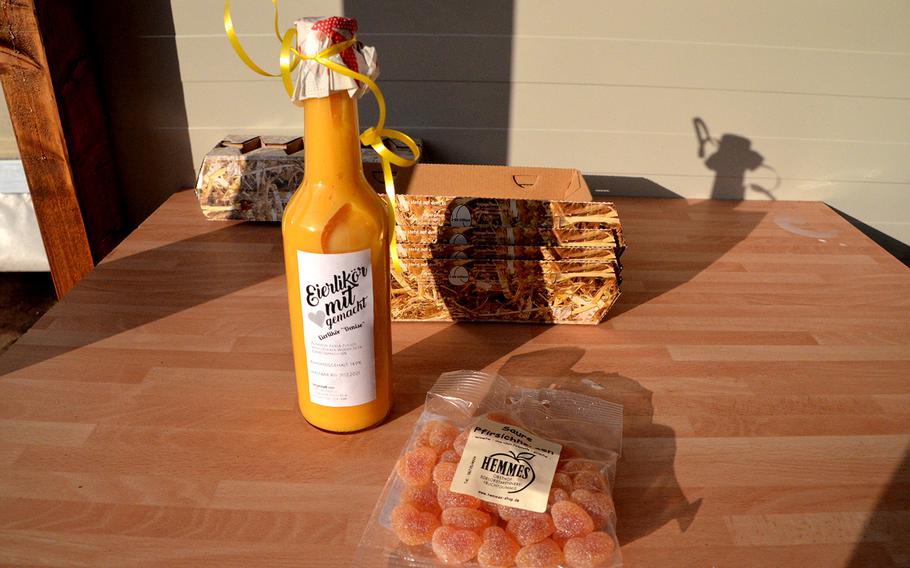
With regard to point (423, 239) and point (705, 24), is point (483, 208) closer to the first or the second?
point (423, 239)

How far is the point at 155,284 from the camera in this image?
34.6 inches

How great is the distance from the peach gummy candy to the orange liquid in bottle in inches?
4.4

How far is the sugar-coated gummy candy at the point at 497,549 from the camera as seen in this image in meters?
0.46

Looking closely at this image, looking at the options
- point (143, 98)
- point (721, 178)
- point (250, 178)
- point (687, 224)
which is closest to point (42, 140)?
point (143, 98)

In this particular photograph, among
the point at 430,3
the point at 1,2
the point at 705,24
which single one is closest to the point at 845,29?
the point at 705,24

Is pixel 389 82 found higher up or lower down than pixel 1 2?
lower down

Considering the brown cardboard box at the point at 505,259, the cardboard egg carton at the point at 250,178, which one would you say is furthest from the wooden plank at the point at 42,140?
the brown cardboard box at the point at 505,259

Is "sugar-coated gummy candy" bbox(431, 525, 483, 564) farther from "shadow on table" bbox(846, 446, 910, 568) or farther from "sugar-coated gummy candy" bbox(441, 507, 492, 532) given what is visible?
"shadow on table" bbox(846, 446, 910, 568)

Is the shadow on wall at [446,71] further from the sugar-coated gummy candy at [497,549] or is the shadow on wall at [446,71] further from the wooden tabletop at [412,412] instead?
the sugar-coated gummy candy at [497,549]

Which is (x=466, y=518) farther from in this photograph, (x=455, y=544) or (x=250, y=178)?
(x=250, y=178)

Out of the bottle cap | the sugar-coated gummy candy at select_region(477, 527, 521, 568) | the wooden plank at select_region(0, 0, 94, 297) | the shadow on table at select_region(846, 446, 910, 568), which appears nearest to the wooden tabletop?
the shadow on table at select_region(846, 446, 910, 568)

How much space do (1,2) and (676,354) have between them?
1159 mm

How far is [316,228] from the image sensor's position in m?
0.52

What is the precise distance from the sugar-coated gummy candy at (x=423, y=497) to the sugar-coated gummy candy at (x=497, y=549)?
0.05 meters
